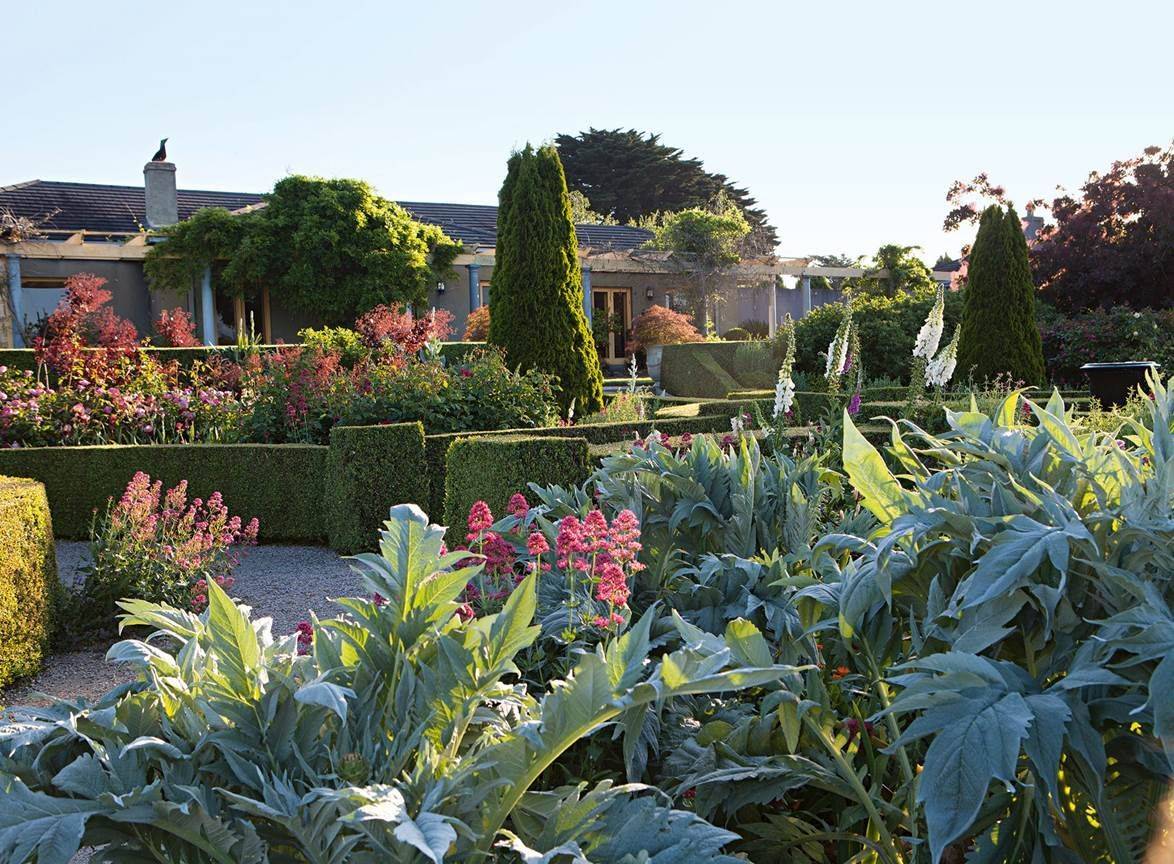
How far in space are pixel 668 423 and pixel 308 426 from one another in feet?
9.41

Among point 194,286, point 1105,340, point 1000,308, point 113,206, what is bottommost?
point 1105,340

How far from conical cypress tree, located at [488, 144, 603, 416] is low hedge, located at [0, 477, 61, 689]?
557cm

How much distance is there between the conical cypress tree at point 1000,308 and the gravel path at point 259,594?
8.20 metres

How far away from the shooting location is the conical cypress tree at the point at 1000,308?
11.8 m

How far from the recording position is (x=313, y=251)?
65.9 feet

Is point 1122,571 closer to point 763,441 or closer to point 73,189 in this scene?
point 763,441

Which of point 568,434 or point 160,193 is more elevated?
point 160,193

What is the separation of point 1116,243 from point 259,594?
1505 cm

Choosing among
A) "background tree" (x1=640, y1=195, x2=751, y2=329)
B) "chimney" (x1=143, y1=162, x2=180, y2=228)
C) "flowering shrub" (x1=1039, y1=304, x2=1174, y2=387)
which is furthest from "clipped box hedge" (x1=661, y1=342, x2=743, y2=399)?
"chimney" (x1=143, y1=162, x2=180, y2=228)

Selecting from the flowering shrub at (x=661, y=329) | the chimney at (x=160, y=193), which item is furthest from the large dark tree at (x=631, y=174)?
the chimney at (x=160, y=193)

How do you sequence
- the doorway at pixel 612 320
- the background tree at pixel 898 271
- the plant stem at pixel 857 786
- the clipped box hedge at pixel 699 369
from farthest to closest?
the background tree at pixel 898 271 < the doorway at pixel 612 320 < the clipped box hedge at pixel 699 369 < the plant stem at pixel 857 786

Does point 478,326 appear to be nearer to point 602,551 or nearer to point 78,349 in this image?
point 78,349

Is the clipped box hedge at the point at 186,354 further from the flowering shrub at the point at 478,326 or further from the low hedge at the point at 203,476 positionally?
the flowering shrub at the point at 478,326

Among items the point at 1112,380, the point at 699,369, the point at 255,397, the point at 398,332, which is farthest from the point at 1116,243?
the point at 255,397
